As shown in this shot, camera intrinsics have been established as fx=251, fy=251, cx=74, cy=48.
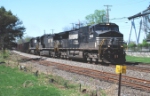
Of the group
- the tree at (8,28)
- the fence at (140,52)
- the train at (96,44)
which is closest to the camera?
the train at (96,44)

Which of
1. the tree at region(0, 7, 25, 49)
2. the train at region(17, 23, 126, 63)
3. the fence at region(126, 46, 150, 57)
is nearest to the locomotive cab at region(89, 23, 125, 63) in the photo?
the train at region(17, 23, 126, 63)

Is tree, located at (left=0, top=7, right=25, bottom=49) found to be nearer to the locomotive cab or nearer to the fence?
the locomotive cab

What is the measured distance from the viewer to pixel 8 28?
3309 centimetres

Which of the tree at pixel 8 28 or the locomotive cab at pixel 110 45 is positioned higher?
the tree at pixel 8 28

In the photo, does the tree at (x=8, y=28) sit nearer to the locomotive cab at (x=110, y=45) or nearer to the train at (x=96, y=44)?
the train at (x=96, y=44)

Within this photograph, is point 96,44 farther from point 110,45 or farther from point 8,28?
point 8,28

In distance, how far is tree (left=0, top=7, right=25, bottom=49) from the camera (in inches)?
1266

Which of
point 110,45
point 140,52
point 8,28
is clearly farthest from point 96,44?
point 140,52

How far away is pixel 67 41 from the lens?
2944 cm

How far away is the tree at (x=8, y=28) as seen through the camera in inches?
1266

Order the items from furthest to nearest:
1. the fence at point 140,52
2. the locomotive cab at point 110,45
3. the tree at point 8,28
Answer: the fence at point 140,52, the tree at point 8,28, the locomotive cab at point 110,45

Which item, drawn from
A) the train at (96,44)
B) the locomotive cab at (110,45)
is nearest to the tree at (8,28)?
the train at (96,44)

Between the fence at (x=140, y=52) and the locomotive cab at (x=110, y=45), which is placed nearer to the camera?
the locomotive cab at (x=110, y=45)

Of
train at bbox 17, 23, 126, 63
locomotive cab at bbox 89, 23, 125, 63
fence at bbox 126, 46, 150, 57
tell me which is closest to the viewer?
locomotive cab at bbox 89, 23, 125, 63
